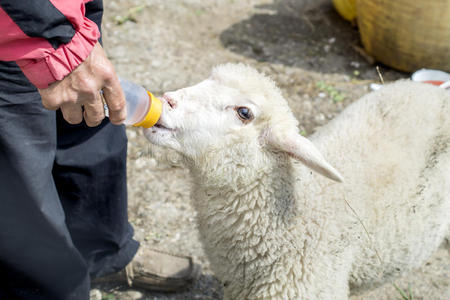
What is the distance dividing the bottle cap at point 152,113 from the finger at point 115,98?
166 mm

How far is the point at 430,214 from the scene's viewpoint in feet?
7.30

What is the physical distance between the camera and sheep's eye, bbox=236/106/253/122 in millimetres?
1850

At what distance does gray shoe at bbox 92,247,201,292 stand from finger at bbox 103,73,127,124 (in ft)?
4.16

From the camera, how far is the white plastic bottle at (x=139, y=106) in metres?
1.76

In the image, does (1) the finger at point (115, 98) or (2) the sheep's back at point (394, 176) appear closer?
(1) the finger at point (115, 98)

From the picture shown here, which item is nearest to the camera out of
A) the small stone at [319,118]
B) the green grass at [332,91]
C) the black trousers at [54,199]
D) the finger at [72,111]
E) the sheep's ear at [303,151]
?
the finger at [72,111]

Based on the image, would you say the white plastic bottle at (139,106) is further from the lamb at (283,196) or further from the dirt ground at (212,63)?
the dirt ground at (212,63)

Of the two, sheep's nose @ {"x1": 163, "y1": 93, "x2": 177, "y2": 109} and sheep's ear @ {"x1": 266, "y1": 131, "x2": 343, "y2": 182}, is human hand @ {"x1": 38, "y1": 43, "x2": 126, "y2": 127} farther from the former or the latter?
sheep's ear @ {"x1": 266, "y1": 131, "x2": 343, "y2": 182}

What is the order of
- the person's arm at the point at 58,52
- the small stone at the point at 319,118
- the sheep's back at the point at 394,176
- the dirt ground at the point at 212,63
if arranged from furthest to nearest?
the small stone at the point at 319,118, the dirt ground at the point at 212,63, the sheep's back at the point at 394,176, the person's arm at the point at 58,52

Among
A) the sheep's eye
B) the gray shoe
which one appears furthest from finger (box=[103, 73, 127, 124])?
the gray shoe

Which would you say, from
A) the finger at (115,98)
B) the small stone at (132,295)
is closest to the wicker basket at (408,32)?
the small stone at (132,295)

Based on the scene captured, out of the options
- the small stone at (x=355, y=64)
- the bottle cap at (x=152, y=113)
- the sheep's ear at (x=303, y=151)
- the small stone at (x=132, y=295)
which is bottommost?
the small stone at (x=355, y=64)

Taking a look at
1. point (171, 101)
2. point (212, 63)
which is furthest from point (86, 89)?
point (212, 63)

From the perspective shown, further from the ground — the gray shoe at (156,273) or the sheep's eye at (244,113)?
the sheep's eye at (244,113)
